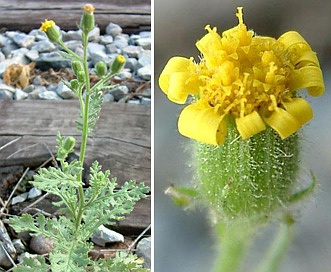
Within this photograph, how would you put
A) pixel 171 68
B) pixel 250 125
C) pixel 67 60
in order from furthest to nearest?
pixel 67 60 < pixel 171 68 < pixel 250 125

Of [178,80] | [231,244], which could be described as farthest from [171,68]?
[231,244]

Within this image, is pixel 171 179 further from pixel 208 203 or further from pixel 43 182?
pixel 43 182

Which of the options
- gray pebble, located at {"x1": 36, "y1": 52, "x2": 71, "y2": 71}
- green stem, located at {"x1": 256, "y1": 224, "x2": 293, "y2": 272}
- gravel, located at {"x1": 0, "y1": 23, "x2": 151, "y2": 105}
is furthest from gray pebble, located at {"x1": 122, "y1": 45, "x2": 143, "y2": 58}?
green stem, located at {"x1": 256, "y1": 224, "x2": 293, "y2": 272}

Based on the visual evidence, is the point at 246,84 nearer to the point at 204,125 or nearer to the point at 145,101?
the point at 204,125

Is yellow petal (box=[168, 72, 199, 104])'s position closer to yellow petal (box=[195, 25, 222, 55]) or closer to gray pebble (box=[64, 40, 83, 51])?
→ yellow petal (box=[195, 25, 222, 55])

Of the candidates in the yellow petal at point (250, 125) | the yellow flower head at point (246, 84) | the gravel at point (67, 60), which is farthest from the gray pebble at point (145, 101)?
the yellow petal at point (250, 125)

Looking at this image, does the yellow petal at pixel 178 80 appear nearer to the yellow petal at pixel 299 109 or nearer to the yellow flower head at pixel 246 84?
the yellow flower head at pixel 246 84
